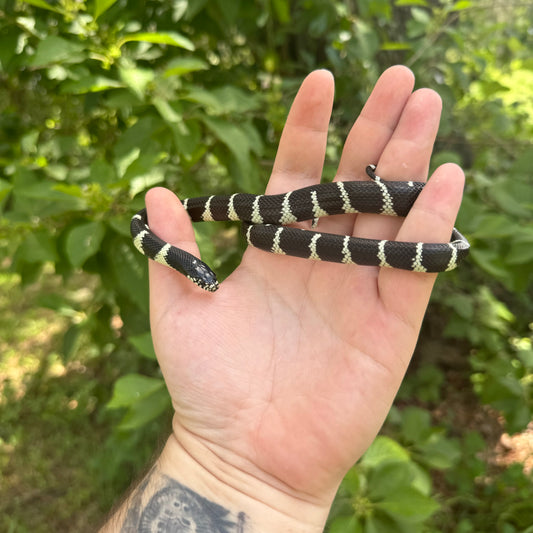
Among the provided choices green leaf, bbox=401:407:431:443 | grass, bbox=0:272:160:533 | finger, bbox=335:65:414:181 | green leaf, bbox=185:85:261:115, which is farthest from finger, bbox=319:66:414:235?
grass, bbox=0:272:160:533

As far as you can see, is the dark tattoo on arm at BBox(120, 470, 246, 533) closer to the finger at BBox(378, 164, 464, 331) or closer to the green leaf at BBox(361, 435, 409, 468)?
the green leaf at BBox(361, 435, 409, 468)

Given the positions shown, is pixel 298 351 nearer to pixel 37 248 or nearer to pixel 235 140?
pixel 235 140

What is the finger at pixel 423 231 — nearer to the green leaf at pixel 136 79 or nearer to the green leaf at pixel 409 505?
the green leaf at pixel 409 505

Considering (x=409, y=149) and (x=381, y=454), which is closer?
(x=409, y=149)

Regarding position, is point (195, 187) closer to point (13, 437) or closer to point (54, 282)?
point (13, 437)

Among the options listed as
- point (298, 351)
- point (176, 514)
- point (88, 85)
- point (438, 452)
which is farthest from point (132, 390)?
point (438, 452)

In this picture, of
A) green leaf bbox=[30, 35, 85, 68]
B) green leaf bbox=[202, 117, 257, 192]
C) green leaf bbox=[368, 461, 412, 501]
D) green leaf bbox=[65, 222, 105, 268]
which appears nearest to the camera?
green leaf bbox=[30, 35, 85, 68]

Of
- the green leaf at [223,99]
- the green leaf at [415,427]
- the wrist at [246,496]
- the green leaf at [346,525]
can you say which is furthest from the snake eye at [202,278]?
the green leaf at [415,427]
